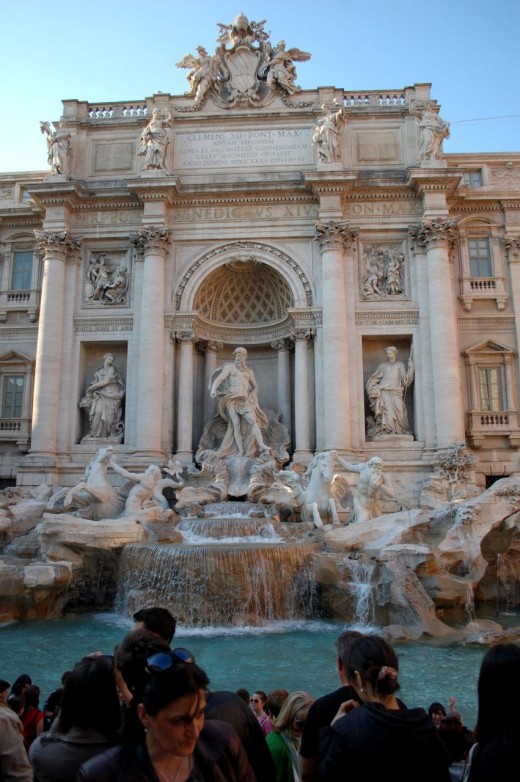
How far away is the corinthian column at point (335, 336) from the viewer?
19.7 metres

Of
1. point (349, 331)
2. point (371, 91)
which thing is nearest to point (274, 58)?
point (371, 91)

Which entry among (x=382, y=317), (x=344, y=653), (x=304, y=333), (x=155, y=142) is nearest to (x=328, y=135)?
(x=155, y=142)

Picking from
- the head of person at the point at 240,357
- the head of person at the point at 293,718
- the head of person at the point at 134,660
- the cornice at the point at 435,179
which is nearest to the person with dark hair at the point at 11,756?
the head of person at the point at 134,660

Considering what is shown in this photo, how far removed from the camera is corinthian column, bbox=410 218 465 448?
63.9 ft

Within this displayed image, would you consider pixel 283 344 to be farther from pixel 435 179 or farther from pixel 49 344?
pixel 49 344

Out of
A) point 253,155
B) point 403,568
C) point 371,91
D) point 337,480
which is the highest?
point 371,91

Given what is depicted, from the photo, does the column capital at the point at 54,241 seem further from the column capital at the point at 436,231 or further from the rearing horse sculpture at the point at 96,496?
the column capital at the point at 436,231

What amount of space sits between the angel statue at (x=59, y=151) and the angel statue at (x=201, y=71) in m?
4.56

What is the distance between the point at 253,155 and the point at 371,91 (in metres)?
4.71

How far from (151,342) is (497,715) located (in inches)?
735

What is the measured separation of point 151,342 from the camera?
2055cm

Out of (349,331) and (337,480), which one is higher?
(349,331)

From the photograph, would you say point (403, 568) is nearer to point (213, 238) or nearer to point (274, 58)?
point (213, 238)

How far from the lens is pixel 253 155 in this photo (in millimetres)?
22359
